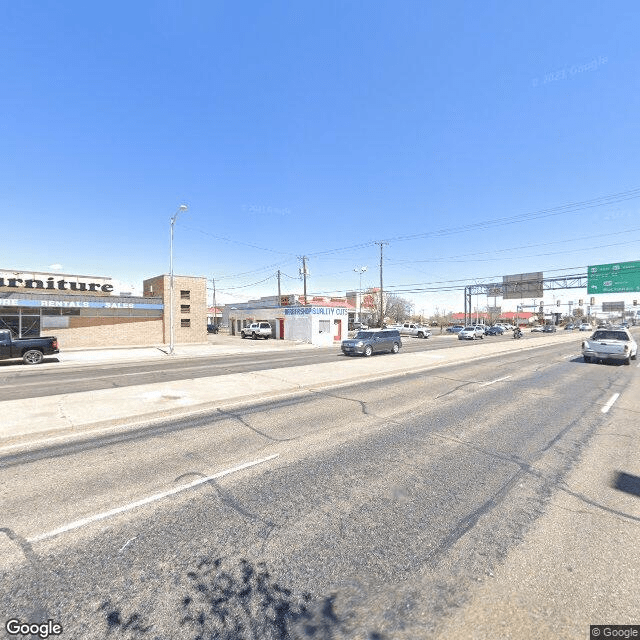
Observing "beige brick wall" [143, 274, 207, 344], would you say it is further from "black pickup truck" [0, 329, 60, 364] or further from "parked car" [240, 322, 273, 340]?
"black pickup truck" [0, 329, 60, 364]

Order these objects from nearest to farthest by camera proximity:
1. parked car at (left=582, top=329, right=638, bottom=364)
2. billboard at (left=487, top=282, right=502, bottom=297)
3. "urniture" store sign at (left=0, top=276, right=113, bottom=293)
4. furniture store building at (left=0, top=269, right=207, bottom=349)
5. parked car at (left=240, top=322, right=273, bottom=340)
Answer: parked car at (left=582, top=329, right=638, bottom=364)
furniture store building at (left=0, top=269, right=207, bottom=349)
"urniture" store sign at (left=0, top=276, right=113, bottom=293)
parked car at (left=240, top=322, right=273, bottom=340)
billboard at (left=487, top=282, right=502, bottom=297)

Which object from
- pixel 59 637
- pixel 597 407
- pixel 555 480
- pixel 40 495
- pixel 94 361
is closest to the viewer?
pixel 59 637

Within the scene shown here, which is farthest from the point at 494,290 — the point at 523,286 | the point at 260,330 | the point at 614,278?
the point at 260,330

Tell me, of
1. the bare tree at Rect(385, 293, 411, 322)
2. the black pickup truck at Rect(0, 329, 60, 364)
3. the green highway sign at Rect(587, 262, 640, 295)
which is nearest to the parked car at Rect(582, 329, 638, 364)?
the green highway sign at Rect(587, 262, 640, 295)

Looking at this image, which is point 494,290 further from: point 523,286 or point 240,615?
point 240,615

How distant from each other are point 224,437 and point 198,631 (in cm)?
388

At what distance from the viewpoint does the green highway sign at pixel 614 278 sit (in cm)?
3294

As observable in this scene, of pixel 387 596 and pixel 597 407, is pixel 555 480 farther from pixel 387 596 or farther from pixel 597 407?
pixel 597 407

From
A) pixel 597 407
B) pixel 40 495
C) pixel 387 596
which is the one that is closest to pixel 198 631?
pixel 387 596

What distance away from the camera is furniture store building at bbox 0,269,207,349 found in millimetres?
25500

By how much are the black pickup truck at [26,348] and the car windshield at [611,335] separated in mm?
29294

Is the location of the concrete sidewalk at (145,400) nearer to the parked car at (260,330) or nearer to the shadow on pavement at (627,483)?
the shadow on pavement at (627,483)

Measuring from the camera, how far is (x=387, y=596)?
2500mm

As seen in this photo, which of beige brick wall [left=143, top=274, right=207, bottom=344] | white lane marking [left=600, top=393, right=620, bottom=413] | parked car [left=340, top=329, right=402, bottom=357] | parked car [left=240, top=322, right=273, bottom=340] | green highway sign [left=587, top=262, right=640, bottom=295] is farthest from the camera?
parked car [left=240, top=322, right=273, bottom=340]
